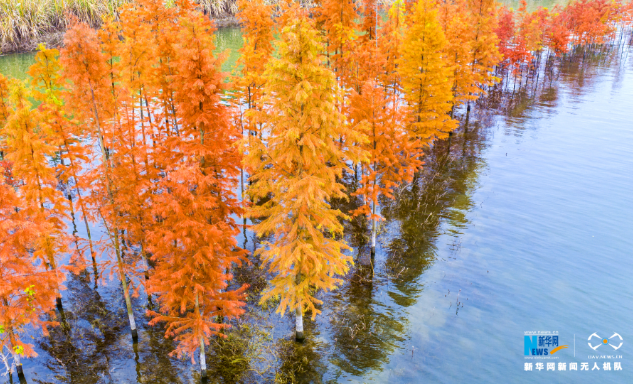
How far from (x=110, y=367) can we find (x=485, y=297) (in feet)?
53.1

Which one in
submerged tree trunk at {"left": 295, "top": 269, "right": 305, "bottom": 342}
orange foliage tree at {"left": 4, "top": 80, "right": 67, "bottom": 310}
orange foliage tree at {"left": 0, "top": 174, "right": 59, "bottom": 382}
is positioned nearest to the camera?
orange foliage tree at {"left": 0, "top": 174, "right": 59, "bottom": 382}

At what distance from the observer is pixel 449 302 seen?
18.2 meters

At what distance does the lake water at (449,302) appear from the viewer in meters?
14.9

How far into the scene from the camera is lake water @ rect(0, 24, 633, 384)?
14.9 meters

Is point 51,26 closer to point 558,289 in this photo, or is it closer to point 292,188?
point 292,188

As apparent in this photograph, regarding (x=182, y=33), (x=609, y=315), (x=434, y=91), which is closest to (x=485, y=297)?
(x=609, y=315)

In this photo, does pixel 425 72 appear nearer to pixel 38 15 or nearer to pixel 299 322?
pixel 299 322

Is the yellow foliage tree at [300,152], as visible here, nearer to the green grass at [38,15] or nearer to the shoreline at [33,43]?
the green grass at [38,15]

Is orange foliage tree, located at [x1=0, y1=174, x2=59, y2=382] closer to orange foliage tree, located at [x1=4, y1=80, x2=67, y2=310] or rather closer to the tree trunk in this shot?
orange foliage tree, located at [x1=4, y1=80, x2=67, y2=310]

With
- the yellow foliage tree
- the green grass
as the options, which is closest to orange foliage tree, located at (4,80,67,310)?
the yellow foliage tree

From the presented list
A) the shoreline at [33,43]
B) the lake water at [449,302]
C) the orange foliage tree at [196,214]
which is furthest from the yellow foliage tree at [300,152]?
the shoreline at [33,43]

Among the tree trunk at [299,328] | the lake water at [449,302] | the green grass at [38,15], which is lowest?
the lake water at [449,302]

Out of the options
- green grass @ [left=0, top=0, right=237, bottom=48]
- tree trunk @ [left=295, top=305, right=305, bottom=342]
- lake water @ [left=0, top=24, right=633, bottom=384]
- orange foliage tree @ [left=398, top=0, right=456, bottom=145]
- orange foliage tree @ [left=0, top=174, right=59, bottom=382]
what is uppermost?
green grass @ [left=0, top=0, right=237, bottom=48]

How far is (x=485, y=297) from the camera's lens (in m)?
18.6
